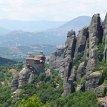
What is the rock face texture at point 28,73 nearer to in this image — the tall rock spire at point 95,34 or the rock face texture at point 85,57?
the rock face texture at point 85,57

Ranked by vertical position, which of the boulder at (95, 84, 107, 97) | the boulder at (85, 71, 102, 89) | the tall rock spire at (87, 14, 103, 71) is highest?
the tall rock spire at (87, 14, 103, 71)

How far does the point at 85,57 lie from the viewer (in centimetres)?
8494

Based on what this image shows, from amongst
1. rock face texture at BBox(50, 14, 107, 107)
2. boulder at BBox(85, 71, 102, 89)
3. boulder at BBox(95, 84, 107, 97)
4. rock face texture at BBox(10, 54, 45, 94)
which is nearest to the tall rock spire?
rock face texture at BBox(50, 14, 107, 107)

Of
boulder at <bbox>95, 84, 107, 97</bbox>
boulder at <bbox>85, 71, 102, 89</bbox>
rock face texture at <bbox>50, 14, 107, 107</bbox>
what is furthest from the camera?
rock face texture at <bbox>50, 14, 107, 107</bbox>

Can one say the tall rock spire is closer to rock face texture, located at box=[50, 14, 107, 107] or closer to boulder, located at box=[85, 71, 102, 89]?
rock face texture, located at box=[50, 14, 107, 107]

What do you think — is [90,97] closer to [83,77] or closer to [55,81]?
[83,77]

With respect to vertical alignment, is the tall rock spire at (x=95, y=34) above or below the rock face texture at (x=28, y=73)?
above

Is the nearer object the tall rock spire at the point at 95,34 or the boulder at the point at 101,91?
the boulder at the point at 101,91

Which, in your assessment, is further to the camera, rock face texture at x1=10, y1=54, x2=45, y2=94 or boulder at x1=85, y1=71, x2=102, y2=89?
rock face texture at x1=10, y1=54, x2=45, y2=94

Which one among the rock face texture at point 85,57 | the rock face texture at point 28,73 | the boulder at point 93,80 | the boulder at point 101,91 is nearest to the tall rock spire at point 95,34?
the rock face texture at point 85,57

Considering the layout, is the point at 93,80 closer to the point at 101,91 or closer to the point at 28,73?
the point at 101,91

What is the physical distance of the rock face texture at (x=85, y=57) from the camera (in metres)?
76.6

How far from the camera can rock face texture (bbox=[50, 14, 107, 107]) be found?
76.6m

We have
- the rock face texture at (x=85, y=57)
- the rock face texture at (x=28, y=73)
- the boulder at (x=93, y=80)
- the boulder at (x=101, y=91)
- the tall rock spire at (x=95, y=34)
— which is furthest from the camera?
the rock face texture at (x=28, y=73)
